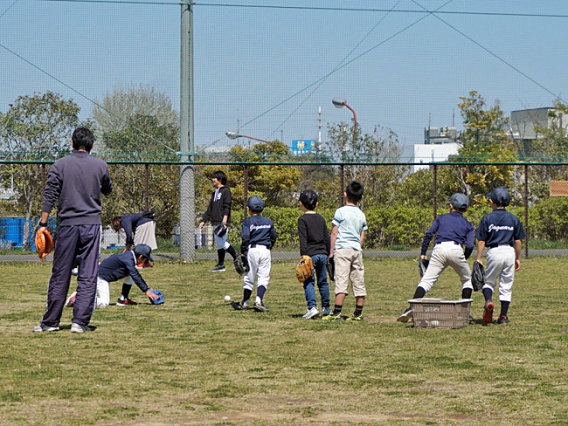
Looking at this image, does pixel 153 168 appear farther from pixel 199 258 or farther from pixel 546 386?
pixel 546 386

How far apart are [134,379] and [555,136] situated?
156 feet

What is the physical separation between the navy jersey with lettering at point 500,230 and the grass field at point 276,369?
935 millimetres

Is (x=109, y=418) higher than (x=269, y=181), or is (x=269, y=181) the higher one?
(x=269, y=181)

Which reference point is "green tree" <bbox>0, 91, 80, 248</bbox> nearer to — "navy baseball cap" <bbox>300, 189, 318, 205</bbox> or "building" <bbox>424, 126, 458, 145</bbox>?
"navy baseball cap" <bbox>300, 189, 318, 205</bbox>

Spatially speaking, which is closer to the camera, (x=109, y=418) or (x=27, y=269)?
(x=109, y=418)

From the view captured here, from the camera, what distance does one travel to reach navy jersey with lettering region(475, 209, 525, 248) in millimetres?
10797

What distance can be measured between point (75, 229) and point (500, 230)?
4635mm

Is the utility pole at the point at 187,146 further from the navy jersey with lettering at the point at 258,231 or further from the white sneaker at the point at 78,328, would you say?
the white sneaker at the point at 78,328

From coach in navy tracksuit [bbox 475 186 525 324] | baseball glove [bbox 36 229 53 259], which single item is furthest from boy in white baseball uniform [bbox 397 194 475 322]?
baseball glove [bbox 36 229 53 259]

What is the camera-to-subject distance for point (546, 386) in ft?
22.5

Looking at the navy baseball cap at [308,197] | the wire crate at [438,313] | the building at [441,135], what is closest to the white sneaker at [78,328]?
the navy baseball cap at [308,197]

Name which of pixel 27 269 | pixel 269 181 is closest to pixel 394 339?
pixel 27 269

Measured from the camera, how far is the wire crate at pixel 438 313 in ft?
33.5

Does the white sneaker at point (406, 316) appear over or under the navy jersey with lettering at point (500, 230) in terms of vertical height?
under
